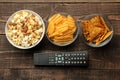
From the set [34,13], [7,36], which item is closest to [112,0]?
[34,13]

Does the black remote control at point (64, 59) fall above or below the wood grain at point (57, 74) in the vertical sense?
above

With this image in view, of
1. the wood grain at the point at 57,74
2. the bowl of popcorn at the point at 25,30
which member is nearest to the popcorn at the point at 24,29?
the bowl of popcorn at the point at 25,30

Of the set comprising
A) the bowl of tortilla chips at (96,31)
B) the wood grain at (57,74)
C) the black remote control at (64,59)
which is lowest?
the wood grain at (57,74)

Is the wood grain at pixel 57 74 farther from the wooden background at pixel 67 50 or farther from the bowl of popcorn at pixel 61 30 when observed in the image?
the bowl of popcorn at pixel 61 30

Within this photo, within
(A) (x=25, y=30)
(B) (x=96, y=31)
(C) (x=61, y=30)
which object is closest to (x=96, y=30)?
(B) (x=96, y=31)

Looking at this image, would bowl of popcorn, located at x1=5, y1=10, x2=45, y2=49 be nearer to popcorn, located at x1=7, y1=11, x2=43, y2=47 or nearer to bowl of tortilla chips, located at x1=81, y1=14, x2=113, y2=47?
popcorn, located at x1=7, y1=11, x2=43, y2=47

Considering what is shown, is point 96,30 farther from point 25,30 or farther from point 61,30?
point 25,30
